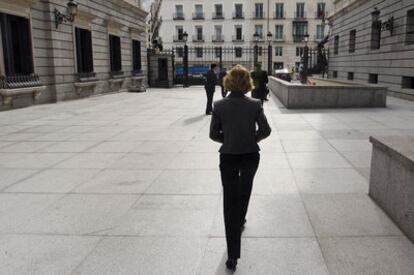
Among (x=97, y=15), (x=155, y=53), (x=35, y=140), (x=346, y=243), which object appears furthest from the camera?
(x=155, y=53)

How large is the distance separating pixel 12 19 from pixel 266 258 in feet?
51.3

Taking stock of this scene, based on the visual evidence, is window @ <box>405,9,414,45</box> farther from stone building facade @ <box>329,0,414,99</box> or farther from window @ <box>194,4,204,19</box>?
window @ <box>194,4,204,19</box>

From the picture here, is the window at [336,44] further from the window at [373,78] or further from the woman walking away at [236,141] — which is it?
the woman walking away at [236,141]

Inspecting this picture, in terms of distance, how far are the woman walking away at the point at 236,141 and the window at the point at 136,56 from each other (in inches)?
1049

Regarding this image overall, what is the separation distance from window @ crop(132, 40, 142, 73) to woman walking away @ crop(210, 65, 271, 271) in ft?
87.4

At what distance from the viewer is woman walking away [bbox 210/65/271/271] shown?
356 centimetres

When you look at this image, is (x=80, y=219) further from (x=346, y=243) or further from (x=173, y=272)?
(x=346, y=243)

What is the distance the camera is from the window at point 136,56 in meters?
29.7

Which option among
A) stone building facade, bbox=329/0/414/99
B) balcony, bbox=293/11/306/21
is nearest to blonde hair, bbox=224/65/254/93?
stone building facade, bbox=329/0/414/99

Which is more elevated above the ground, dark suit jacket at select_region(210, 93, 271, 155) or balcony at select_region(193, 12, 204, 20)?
balcony at select_region(193, 12, 204, 20)

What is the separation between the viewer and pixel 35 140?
9758 millimetres

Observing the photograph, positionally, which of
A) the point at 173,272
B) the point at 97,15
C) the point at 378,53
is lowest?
the point at 173,272

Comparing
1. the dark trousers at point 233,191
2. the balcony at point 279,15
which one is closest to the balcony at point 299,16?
the balcony at point 279,15

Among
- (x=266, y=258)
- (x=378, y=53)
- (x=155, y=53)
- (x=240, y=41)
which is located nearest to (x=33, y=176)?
(x=266, y=258)
